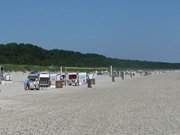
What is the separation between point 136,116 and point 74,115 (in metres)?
1.87

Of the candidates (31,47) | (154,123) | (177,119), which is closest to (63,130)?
(154,123)

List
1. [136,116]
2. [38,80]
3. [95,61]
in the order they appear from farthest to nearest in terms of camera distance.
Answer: [95,61], [38,80], [136,116]

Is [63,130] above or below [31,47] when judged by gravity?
below

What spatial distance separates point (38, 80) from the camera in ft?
125

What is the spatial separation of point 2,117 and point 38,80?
907 inches

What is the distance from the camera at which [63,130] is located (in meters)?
11.7

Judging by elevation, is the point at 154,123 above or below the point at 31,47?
below

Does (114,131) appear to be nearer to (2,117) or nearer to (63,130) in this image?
(63,130)

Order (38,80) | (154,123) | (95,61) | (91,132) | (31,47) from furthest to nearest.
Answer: (95,61) < (31,47) < (38,80) < (154,123) < (91,132)

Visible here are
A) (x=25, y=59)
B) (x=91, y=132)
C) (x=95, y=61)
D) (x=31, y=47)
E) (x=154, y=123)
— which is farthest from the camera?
(x=95, y=61)

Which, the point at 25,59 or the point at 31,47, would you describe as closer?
the point at 25,59

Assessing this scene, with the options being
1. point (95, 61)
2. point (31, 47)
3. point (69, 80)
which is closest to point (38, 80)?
point (69, 80)

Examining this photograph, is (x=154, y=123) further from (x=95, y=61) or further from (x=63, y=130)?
(x=95, y=61)

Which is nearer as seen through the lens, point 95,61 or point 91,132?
point 91,132
